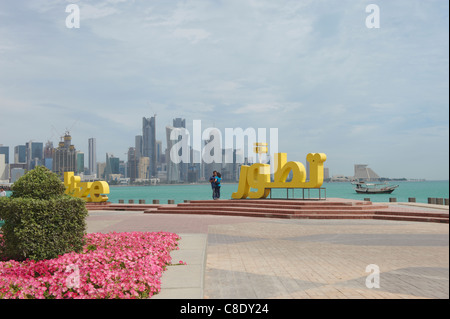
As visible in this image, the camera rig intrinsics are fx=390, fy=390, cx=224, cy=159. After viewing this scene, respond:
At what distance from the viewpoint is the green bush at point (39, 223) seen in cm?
817

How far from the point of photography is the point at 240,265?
28.2 feet

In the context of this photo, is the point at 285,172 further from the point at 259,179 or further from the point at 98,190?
the point at 98,190

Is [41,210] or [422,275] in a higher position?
[41,210]

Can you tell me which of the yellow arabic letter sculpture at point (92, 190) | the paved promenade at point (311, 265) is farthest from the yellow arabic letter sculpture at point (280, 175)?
the yellow arabic letter sculpture at point (92, 190)

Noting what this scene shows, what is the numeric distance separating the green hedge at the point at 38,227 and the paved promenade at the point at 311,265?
8.24 ft

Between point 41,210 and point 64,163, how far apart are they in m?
52.2

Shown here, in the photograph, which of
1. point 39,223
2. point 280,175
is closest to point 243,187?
point 280,175

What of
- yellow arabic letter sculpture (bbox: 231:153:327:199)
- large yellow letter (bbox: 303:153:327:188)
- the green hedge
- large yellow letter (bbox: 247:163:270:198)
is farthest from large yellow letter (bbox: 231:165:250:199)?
the green hedge

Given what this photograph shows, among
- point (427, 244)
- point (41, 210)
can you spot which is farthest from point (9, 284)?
point (427, 244)

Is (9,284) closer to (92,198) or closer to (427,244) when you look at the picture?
(427,244)

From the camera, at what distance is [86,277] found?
6.24 m

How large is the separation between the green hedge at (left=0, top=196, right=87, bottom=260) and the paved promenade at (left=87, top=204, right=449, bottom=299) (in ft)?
8.24

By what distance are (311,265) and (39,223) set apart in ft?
19.3
